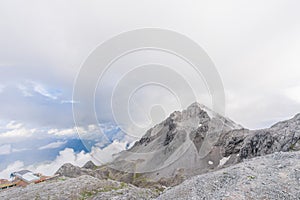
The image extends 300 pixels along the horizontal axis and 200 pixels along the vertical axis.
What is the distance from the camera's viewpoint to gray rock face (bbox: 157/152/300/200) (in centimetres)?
1622

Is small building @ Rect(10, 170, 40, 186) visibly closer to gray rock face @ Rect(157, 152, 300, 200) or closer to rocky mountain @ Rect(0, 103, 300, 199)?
rocky mountain @ Rect(0, 103, 300, 199)

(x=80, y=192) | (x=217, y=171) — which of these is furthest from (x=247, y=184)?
(x=80, y=192)

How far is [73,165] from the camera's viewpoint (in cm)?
16612

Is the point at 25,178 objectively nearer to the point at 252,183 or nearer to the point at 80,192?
the point at 80,192

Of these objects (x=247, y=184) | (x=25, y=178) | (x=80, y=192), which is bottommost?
(x=247, y=184)

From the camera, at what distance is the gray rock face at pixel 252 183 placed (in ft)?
53.2

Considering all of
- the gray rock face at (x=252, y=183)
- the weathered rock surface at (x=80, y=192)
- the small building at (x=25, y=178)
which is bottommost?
the gray rock face at (x=252, y=183)

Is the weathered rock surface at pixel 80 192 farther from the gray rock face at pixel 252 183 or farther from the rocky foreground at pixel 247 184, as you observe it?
the gray rock face at pixel 252 183

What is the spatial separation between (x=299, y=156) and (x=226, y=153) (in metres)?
146

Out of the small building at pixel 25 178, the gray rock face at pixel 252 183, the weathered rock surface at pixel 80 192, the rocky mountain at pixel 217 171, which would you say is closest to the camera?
the gray rock face at pixel 252 183

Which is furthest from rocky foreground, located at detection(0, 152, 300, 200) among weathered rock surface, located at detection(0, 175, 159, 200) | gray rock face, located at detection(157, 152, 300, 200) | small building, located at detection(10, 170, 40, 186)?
small building, located at detection(10, 170, 40, 186)

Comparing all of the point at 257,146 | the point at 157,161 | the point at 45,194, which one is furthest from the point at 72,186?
the point at 157,161

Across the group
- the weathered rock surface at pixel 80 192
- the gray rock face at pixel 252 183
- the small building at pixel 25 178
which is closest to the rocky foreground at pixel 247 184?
the gray rock face at pixel 252 183

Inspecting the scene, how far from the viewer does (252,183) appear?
1725 cm
